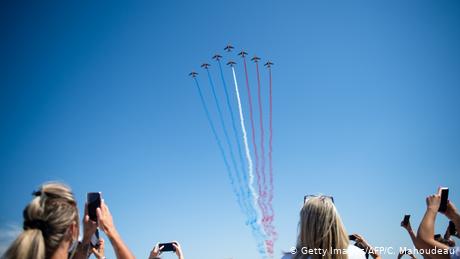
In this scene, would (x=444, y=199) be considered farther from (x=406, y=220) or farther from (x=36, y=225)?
(x=36, y=225)

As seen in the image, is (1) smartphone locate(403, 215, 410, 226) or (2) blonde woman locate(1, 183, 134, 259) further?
(1) smartphone locate(403, 215, 410, 226)

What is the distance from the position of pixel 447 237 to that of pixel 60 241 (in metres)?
10.2

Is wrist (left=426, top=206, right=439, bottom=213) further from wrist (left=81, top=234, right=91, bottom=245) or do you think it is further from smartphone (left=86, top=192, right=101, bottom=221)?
wrist (left=81, top=234, right=91, bottom=245)

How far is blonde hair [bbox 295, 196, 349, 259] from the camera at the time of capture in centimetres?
500

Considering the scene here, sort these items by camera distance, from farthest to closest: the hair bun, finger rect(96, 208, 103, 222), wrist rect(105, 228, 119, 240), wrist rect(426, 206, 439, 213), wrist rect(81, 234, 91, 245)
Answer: wrist rect(426, 206, 439, 213)
wrist rect(81, 234, 91, 245)
finger rect(96, 208, 103, 222)
wrist rect(105, 228, 119, 240)
the hair bun

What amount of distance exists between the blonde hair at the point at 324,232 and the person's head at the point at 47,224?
10.5ft

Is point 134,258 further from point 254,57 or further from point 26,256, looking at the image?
point 254,57

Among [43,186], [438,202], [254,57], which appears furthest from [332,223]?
[254,57]

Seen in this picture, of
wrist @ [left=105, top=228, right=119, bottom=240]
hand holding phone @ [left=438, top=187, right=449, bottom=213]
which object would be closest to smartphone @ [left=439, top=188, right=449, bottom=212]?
hand holding phone @ [left=438, top=187, right=449, bottom=213]

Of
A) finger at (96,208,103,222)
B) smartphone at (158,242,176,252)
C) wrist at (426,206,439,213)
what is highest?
finger at (96,208,103,222)

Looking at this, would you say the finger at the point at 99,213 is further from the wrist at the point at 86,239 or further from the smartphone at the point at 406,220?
the smartphone at the point at 406,220

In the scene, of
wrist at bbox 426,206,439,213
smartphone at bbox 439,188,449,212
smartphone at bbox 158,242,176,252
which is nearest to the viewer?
wrist at bbox 426,206,439,213

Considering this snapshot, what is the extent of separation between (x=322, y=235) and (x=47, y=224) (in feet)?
11.9

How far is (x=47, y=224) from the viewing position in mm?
3883
